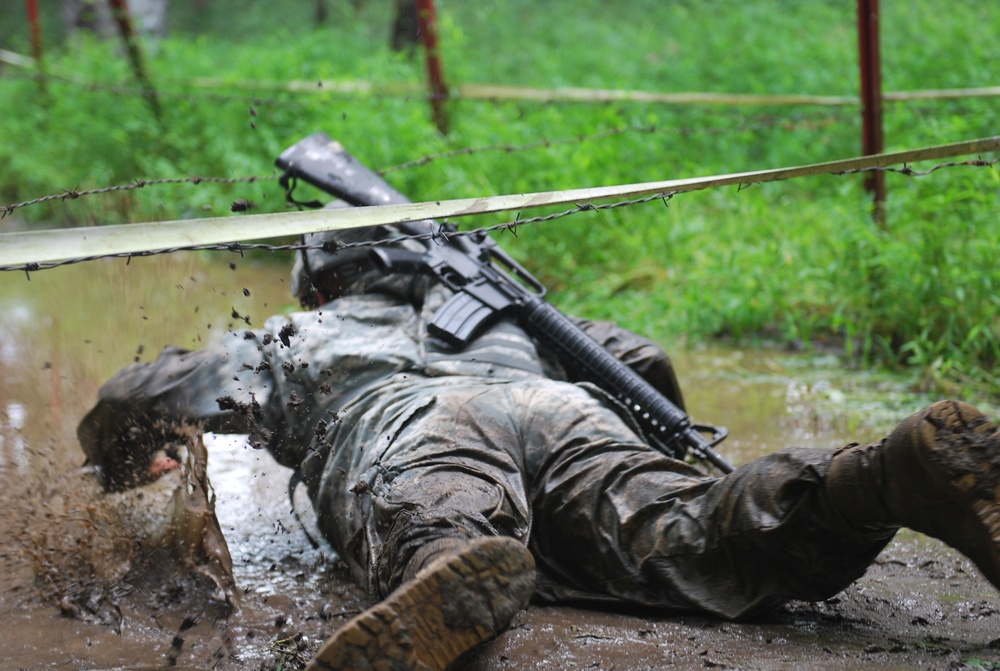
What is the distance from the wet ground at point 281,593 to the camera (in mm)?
1818

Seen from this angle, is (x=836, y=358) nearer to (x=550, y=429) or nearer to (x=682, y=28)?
(x=550, y=429)

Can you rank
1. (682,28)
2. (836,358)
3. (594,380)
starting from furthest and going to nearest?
(682,28), (836,358), (594,380)

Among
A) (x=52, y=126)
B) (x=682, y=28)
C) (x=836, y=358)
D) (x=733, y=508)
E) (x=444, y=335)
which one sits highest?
(x=682, y=28)

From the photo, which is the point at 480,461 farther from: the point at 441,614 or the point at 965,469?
the point at 965,469

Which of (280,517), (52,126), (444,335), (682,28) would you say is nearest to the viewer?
(444,335)

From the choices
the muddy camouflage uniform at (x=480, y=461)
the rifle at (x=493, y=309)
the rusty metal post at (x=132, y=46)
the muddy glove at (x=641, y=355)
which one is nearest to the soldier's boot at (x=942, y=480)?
A: the muddy camouflage uniform at (x=480, y=461)

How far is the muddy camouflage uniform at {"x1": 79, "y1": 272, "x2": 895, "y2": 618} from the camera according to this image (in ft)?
5.95

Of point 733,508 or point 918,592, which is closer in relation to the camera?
point 733,508

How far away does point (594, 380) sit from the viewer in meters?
2.71

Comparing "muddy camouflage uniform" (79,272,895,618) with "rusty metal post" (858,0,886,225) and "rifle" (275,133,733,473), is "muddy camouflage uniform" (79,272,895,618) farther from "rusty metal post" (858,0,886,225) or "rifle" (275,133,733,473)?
"rusty metal post" (858,0,886,225)

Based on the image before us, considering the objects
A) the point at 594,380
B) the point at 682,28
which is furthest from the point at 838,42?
the point at 594,380

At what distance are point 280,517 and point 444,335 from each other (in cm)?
89

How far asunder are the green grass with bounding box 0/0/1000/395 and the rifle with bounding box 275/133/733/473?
1.75ft

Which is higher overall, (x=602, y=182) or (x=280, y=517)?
(x=602, y=182)
